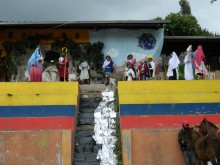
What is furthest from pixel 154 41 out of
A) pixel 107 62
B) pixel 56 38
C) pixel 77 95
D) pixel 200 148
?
pixel 200 148

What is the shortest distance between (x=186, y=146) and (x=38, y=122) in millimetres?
4880

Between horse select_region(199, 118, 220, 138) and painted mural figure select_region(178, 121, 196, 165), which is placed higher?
horse select_region(199, 118, 220, 138)

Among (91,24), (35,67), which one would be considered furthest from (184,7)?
(35,67)

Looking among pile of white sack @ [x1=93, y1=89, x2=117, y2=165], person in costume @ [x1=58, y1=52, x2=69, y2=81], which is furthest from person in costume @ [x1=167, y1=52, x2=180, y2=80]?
person in costume @ [x1=58, y1=52, x2=69, y2=81]

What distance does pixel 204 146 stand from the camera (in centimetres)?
1197

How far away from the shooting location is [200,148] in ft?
39.6

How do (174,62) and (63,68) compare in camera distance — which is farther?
(63,68)

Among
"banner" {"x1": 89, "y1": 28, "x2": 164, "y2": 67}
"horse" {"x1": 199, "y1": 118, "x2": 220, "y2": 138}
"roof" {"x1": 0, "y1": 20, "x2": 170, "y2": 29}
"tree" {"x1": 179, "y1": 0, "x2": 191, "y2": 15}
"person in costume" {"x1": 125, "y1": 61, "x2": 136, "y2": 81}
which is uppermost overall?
"tree" {"x1": 179, "y1": 0, "x2": 191, "y2": 15}

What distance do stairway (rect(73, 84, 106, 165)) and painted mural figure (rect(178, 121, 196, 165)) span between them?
8.72 ft

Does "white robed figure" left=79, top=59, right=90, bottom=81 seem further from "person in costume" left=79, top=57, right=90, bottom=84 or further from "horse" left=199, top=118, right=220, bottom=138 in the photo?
"horse" left=199, top=118, right=220, bottom=138

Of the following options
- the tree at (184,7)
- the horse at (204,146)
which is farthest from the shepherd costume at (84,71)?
the tree at (184,7)

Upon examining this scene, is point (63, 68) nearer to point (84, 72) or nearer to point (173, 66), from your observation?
point (84, 72)

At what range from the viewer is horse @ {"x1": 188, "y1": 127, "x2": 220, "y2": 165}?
459 inches

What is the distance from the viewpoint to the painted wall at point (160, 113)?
13570 mm
